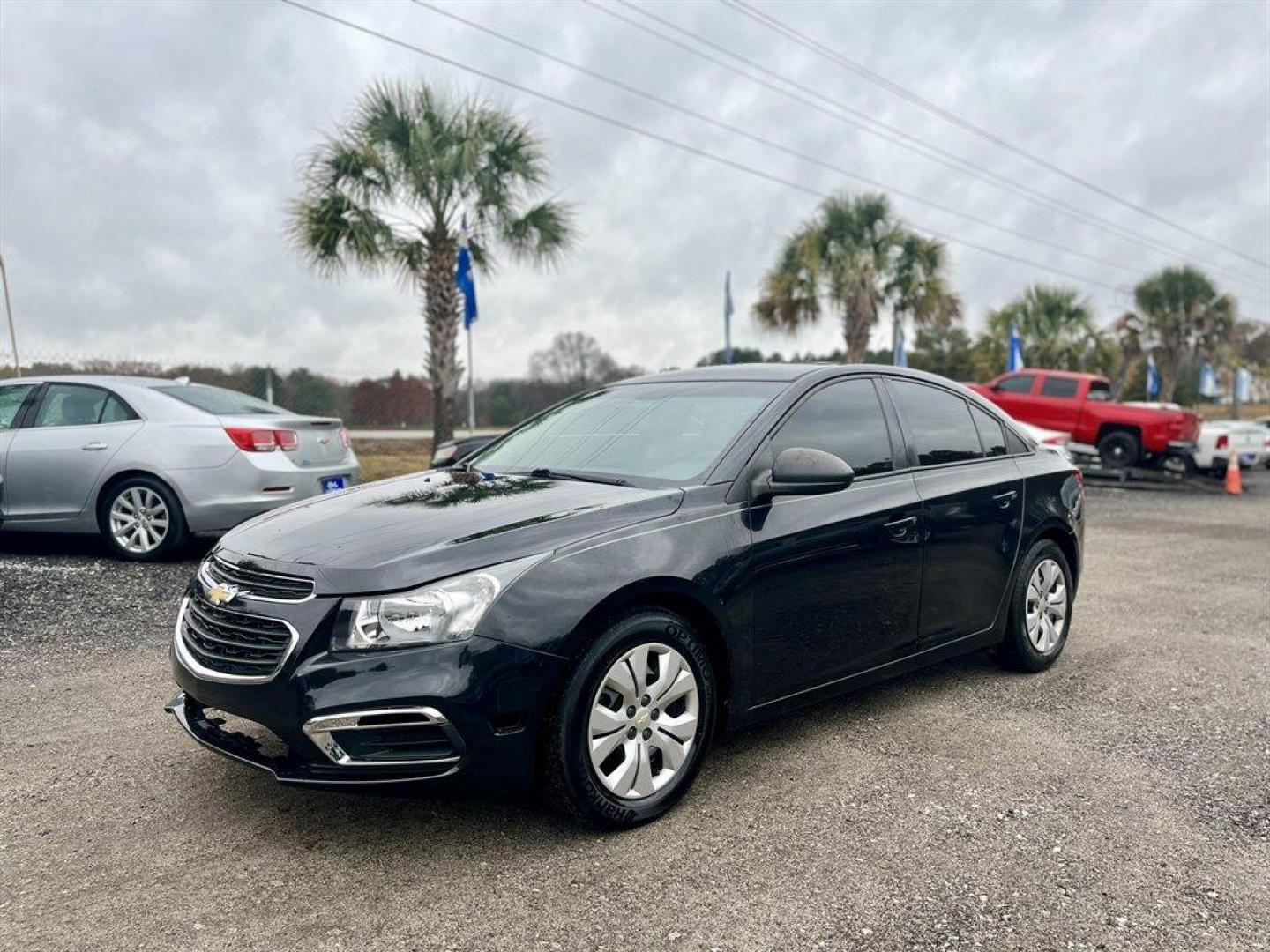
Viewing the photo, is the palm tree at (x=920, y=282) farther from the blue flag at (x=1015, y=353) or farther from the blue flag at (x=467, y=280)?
the blue flag at (x=467, y=280)

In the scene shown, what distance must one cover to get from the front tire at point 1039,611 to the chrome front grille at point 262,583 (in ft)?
11.1

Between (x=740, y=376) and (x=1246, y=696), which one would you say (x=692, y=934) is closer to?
(x=740, y=376)

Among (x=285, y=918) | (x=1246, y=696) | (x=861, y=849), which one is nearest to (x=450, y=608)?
(x=285, y=918)

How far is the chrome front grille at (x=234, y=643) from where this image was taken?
2943 mm

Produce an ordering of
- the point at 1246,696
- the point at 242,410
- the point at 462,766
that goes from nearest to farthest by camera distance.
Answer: the point at 462,766 → the point at 1246,696 → the point at 242,410

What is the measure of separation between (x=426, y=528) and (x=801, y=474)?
1334 mm

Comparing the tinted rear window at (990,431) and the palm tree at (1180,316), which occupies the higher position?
the palm tree at (1180,316)

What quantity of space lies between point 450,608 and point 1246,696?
156 inches

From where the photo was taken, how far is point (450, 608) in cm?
288

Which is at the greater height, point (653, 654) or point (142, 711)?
point (653, 654)

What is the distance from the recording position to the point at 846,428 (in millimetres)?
4207

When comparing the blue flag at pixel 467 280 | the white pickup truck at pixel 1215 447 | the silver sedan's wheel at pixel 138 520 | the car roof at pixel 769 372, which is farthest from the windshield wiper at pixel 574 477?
the white pickup truck at pixel 1215 447

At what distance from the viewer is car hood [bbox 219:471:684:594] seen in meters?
2.96

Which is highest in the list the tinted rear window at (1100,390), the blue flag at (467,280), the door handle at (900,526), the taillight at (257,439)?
the blue flag at (467,280)
